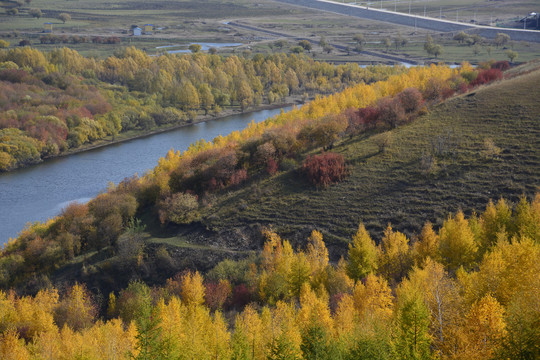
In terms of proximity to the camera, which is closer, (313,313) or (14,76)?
(313,313)

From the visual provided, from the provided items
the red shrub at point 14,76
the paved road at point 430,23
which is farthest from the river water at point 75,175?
the paved road at point 430,23

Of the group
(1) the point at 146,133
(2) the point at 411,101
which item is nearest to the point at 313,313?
(2) the point at 411,101

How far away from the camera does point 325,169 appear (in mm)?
43938

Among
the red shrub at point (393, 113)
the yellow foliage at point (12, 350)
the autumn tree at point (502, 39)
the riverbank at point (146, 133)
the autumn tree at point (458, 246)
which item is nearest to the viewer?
the yellow foliage at point (12, 350)

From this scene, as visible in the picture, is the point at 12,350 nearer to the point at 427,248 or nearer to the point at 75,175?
the point at 427,248

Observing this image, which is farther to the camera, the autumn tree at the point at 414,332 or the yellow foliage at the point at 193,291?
the yellow foliage at the point at 193,291

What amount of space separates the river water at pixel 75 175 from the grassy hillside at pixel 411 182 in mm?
17317

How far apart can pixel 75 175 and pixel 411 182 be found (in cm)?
4162

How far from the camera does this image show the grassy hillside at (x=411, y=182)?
124ft

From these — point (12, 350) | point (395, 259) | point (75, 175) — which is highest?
point (395, 259)

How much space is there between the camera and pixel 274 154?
4903cm

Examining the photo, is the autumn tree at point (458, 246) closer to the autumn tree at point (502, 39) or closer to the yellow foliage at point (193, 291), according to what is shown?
the yellow foliage at point (193, 291)

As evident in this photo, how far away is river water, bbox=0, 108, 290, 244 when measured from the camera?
53.1 meters

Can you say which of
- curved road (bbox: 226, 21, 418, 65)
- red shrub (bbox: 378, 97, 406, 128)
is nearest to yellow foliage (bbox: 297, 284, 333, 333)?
red shrub (bbox: 378, 97, 406, 128)
